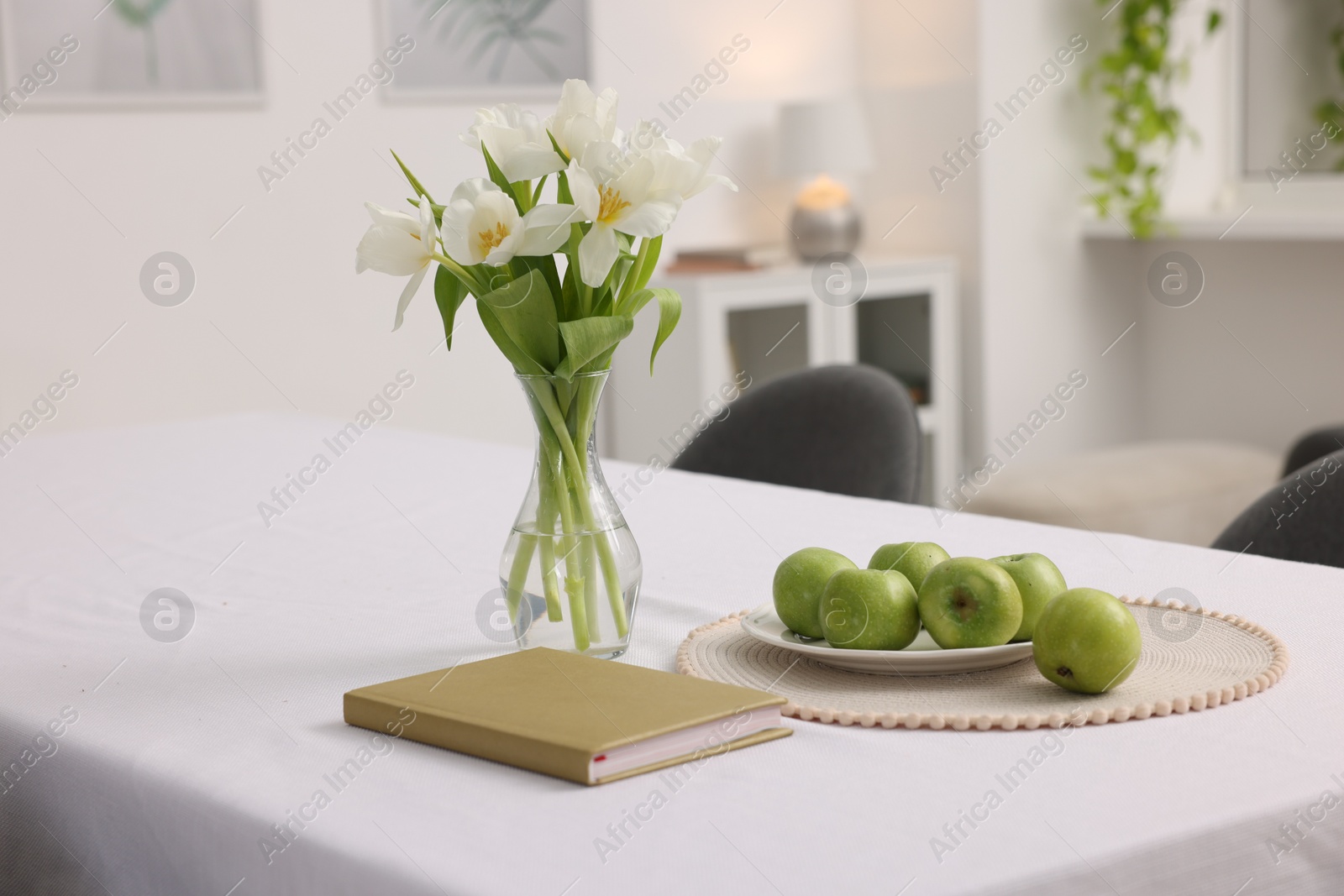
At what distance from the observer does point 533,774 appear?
0.78m

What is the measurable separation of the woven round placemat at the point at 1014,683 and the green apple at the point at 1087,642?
13 millimetres

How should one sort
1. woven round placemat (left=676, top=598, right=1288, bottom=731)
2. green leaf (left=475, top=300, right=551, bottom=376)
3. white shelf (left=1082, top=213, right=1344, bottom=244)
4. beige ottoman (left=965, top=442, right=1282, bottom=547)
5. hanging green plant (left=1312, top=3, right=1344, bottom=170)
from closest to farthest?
woven round placemat (left=676, top=598, right=1288, bottom=731), green leaf (left=475, top=300, right=551, bottom=376), beige ottoman (left=965, top=442, right=1282, bottom=547), white shelf (left=1082, top=213, right=1344, bottom=244), hanging green plant (left=1312, top=3, right=1344, bottom=170)

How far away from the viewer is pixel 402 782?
77 cm

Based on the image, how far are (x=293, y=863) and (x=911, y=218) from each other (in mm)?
3649

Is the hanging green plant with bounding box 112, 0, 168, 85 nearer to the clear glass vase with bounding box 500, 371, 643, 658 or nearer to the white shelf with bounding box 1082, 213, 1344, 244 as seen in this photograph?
the clear glass vase with bounding box 500, 371, 643, 658

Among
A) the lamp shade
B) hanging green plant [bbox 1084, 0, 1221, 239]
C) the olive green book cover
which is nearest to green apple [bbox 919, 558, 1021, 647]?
the olive green book cover

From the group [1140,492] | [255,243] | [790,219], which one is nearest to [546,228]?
[255,243]

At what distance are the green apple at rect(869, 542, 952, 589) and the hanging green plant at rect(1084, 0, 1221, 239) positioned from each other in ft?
10.8

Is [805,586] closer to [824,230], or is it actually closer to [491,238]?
[491,238]

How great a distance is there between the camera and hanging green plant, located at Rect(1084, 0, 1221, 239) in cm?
396

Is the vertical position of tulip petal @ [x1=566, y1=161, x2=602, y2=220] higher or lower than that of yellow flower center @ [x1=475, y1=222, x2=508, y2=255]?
higher

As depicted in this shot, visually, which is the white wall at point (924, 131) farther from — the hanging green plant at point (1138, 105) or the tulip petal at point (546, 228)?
the tulip petal at point (546, 228)

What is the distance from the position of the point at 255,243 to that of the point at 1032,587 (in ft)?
8.52

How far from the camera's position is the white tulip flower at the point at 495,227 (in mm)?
878
